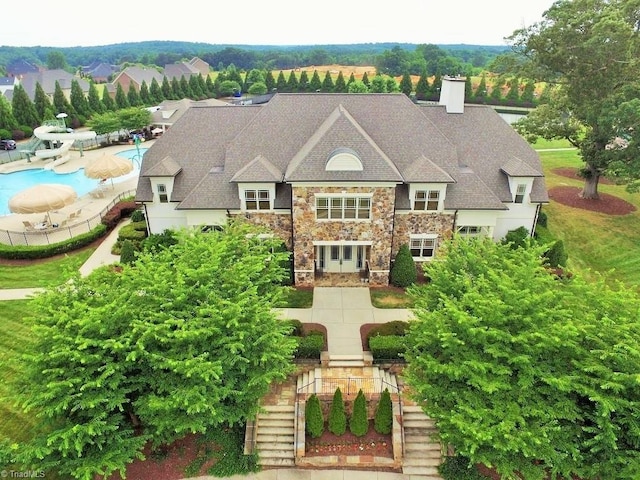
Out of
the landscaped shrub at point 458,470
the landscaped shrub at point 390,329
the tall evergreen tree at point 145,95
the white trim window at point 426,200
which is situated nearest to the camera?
the landscaped shrub at point 458,470

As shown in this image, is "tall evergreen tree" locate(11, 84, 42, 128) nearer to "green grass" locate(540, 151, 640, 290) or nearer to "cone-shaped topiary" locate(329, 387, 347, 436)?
"cone-shaped topiary" locate(329, 387, 347, 436)

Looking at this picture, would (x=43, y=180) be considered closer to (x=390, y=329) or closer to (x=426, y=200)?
(x=426, y=200)

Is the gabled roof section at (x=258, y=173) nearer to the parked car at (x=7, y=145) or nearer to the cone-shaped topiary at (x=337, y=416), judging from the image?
the cone-shaped topiary at (x=337, y=416)

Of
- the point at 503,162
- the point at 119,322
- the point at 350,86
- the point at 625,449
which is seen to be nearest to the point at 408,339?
the point at 625,449

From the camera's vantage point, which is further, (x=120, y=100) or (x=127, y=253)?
(x=120, y=100)

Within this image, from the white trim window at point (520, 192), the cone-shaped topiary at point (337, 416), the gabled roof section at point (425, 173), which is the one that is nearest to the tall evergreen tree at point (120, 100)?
the gabled roof section at point (425, 173)

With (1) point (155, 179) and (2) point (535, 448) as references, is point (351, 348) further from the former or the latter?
(1) point (155, 179)

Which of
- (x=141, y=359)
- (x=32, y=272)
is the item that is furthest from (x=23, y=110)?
(x=141, y=359)
